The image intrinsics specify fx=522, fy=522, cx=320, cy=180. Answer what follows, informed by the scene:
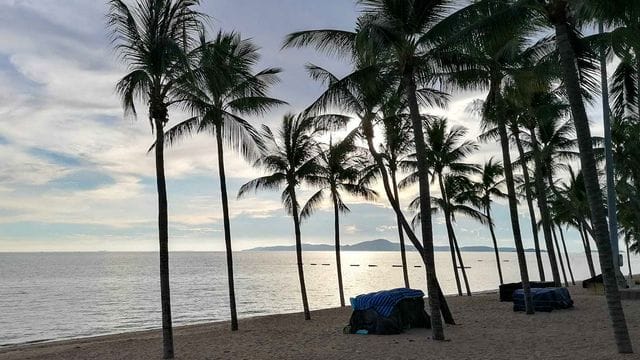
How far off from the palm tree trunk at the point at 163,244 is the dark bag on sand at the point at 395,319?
541 cm

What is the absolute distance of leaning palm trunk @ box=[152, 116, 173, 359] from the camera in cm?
1176

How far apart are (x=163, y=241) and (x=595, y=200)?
899 cm

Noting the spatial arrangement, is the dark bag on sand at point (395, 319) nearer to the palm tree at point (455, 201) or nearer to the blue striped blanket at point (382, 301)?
the blue striped blanket at point (382, 301)

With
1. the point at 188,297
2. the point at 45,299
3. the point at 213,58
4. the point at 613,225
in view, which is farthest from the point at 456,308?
the point at 45,299

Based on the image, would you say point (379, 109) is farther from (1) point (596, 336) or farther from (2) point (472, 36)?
(1) point (596, 336)

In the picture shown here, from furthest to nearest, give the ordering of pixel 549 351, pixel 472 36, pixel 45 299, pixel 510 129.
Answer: pixel 45 299 → pixel 510 129 → pixel 472 36 → pixel 549 351

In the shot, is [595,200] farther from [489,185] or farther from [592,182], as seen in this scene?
[489,185]

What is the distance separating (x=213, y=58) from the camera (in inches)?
468

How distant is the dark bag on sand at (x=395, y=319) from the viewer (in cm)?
1445

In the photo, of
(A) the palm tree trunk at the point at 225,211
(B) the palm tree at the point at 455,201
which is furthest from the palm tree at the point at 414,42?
(B) the palm tree at the point at 455,201

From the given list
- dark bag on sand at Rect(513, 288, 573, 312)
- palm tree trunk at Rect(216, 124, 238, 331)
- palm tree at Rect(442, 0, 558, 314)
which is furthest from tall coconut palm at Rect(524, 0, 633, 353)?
palm tree trunk at Rect(216, 124, 238, 331)

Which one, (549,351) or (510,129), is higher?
(510,129)

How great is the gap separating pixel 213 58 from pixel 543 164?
81.8 feet

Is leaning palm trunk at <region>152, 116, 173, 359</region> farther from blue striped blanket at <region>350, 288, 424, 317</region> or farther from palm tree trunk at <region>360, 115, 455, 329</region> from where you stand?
palm tree trunk at <region>360, 115, 455, 329</region>
